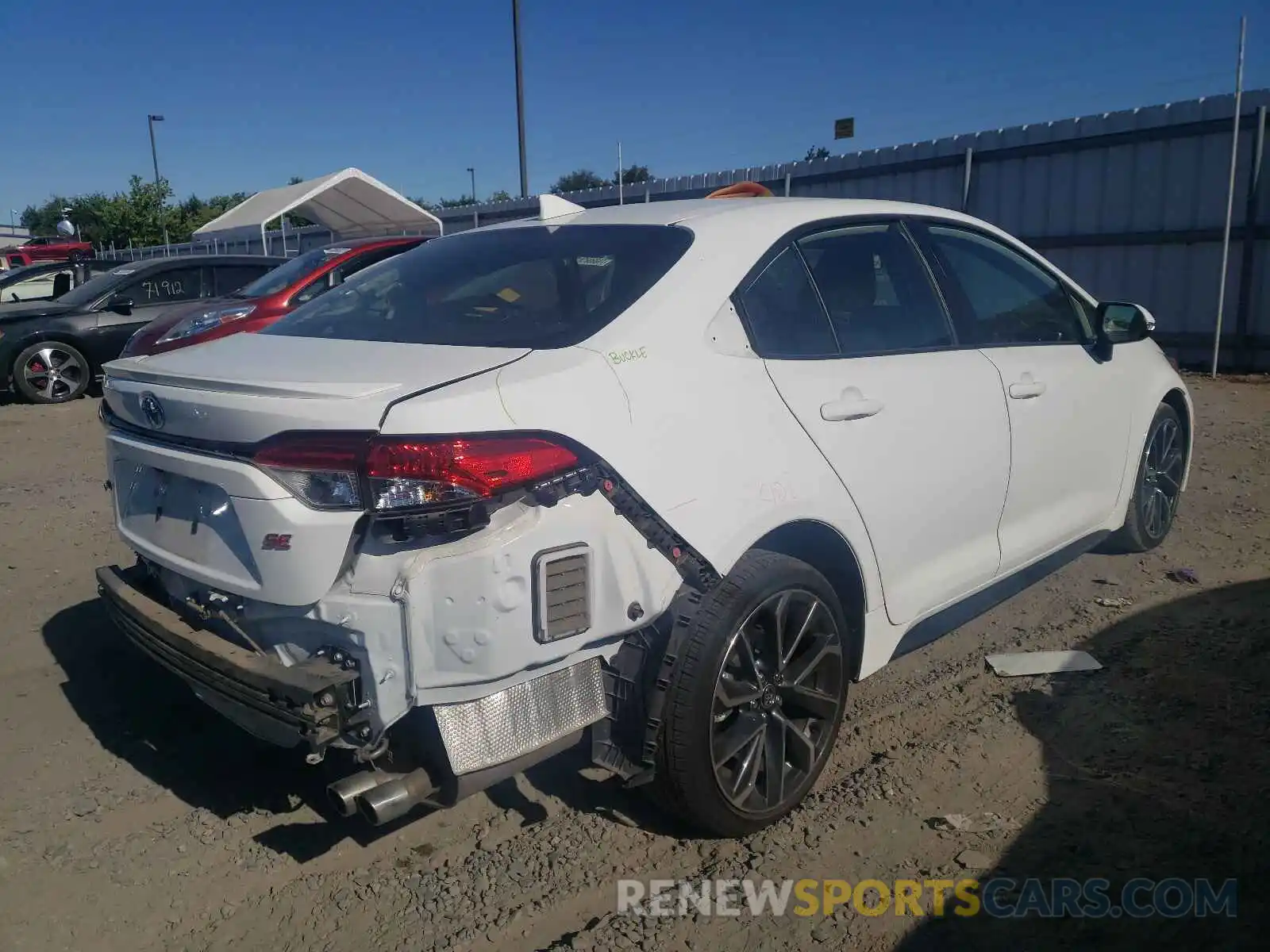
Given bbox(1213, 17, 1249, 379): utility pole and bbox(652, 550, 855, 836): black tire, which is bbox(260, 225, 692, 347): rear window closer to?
bbox(652, 550, 855, 836): black tire

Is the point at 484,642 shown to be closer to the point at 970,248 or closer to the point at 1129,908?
the point at 1129,908

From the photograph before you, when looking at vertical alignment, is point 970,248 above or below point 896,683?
above

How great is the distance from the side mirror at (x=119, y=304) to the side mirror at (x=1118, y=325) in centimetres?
1038

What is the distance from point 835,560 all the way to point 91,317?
1062cm

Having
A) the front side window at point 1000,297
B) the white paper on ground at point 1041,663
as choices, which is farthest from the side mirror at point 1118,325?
the white paper on ground at point 1041,663

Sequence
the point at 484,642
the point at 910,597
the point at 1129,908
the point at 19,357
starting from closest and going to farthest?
the point at 484,642 → the point at 1129,908 → the point at 910,597 → the point at 19,357

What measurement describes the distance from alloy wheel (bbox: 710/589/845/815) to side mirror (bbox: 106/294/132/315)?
34.9ft

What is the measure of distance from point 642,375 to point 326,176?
47.3 feet

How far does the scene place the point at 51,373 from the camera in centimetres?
1102

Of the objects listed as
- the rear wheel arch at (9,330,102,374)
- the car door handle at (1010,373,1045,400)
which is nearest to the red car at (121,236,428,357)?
the rear wheel arch at (9,330,102,374)

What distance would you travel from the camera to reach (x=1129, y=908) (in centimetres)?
253

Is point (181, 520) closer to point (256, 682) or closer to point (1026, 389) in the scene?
point (256, 682)

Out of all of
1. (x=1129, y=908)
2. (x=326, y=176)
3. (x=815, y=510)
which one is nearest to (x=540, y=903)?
(x=815, y=510)

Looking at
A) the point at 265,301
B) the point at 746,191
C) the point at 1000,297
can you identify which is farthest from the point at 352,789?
the point at 265,301
